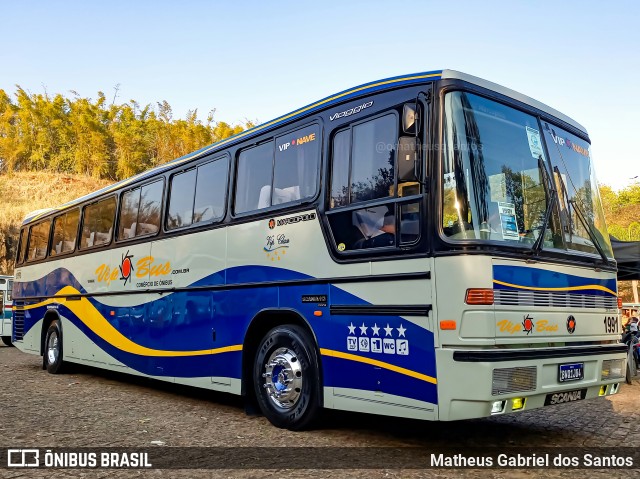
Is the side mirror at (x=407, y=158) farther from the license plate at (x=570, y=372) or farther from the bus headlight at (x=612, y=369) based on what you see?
the bus headlight at (x=612, y=369)

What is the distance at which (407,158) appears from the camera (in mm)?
5270

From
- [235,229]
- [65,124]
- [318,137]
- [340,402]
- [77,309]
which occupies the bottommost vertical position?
[340,402]

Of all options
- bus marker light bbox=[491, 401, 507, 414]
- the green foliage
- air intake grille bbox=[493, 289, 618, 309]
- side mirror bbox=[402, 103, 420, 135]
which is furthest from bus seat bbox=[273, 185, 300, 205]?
the green foliage

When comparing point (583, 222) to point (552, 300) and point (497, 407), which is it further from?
point (497, 407)

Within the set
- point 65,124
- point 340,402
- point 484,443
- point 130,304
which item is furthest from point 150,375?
point 65,124

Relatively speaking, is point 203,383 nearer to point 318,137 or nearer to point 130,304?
point 130,304

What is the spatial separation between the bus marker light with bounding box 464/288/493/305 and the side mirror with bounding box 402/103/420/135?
143cm

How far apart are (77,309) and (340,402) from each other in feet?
24.9

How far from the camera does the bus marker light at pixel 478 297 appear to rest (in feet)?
16.0

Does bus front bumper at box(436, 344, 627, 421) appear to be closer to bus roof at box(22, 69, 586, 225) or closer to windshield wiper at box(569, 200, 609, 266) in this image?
windshield wiper at box(569, 200, 609, 266)

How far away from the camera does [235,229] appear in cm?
754

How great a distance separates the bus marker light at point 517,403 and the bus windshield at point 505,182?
129 centimetres

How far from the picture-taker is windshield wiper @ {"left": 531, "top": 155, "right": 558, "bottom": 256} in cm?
539

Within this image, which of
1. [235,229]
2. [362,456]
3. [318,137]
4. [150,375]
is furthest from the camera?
[150,375]
